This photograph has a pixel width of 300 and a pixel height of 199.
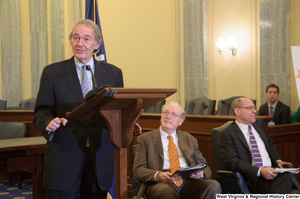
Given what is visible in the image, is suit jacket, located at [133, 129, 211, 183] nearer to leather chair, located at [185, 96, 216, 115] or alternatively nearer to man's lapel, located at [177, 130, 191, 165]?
man's lapel, located at [177, 130, 191, 165]

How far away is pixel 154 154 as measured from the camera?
314 cm

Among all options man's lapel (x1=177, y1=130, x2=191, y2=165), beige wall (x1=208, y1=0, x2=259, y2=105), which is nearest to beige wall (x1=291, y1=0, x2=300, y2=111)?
beige wall (x1=208, y1=0, x2=259, y2=105)

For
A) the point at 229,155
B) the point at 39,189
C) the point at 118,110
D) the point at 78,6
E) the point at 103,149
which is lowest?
the point at 39,189

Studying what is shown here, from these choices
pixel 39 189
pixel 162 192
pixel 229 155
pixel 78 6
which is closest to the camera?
pixel 162 192

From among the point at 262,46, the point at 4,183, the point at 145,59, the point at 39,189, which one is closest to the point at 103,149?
the point at 39,189

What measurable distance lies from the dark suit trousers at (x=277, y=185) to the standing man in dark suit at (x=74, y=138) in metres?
1.95

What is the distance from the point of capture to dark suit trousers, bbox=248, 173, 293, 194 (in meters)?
3.19

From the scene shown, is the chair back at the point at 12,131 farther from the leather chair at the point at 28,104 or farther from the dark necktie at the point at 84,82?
the dark necktie at the point at 84,82

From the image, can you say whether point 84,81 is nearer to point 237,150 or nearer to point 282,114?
point 237,150

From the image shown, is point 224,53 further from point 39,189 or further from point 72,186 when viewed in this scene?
point 72,186

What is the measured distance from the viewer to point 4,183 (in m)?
5.62

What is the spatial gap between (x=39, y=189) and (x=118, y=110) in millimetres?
2446

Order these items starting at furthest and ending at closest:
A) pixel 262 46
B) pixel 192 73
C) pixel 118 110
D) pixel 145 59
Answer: pixel 145 59
pixel 192 73
pixel 262 46
pixel 118 110

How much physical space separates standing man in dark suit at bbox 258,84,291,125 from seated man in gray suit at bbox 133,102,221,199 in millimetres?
3253
